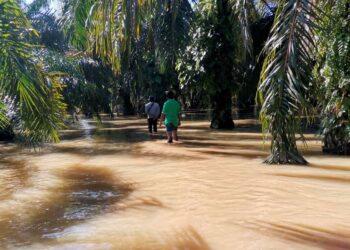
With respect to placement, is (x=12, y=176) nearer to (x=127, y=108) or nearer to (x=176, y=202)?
(x=176, y=202)

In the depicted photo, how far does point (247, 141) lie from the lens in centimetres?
1421

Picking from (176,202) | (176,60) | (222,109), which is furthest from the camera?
(222,109)

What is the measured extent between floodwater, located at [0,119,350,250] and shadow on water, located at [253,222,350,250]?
0.03ft

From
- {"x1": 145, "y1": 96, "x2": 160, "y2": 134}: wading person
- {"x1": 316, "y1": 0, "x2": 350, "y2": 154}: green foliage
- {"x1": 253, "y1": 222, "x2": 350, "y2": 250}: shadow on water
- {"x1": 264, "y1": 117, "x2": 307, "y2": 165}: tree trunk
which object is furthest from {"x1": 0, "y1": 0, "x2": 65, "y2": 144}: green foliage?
{"x1": 145, "y1": 96, "x2": 160, "y2": 134}: wading person

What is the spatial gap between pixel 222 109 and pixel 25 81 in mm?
13677

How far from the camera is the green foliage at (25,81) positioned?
5.74 meters

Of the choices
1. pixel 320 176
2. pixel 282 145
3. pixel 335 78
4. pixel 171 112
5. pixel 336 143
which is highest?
pixel 335 78

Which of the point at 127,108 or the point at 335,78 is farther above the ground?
the point at 335,78

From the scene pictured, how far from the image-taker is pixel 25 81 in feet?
18.5

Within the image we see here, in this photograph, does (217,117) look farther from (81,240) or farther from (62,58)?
(81,240)

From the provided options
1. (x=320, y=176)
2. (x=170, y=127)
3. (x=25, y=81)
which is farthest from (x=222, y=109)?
(x=25, y=81)

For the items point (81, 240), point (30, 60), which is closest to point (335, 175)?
point (81, 240)

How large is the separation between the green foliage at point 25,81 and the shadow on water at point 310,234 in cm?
325

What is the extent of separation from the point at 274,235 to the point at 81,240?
2.10 meters
